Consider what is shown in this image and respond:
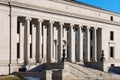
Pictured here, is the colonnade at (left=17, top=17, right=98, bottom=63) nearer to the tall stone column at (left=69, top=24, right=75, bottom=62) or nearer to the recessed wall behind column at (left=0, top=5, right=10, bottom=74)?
the tall stone column at (left=69, top=24, right=75, bottom=62)

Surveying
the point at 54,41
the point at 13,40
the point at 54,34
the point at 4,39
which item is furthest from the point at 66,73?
the point at 54,34

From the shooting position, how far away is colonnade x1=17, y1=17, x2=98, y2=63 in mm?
49500

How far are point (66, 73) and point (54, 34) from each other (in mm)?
16703

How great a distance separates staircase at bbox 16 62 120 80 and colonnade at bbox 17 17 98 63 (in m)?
2.27

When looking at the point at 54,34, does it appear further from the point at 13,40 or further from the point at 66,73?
the point at 66,73

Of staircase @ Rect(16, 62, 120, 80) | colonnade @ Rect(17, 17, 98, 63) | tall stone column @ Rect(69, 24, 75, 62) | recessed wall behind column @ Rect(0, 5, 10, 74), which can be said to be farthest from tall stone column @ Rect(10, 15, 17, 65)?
tall stone column @ Rect(69, 24, 75, 62)

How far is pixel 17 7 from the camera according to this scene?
4738 cm

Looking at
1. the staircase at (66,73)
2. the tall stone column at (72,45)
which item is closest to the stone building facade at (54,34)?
the tall stone column at (72,45)

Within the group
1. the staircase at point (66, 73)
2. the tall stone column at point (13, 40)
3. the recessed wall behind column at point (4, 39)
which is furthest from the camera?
the tall stone column at point (13, 40)

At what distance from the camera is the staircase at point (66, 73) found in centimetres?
3962

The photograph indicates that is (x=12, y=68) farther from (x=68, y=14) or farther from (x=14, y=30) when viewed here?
(x=68, y=14)

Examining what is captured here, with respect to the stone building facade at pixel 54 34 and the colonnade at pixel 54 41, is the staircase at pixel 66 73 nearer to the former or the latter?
the stone building facade at pixel 54 34

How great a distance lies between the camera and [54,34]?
56.3m

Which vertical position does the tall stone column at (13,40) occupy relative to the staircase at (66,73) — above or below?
above
